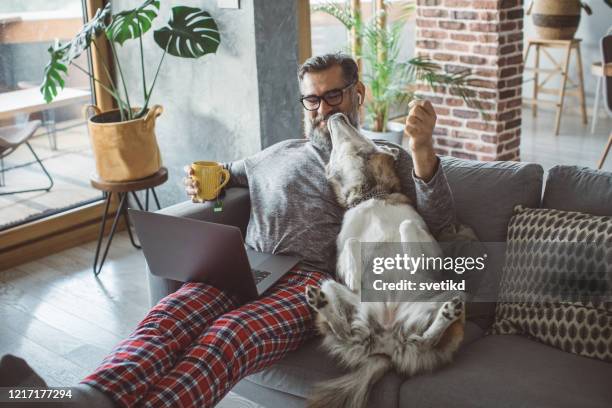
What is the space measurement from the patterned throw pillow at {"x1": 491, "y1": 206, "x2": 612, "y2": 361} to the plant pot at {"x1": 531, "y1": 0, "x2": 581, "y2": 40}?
4.25 metres

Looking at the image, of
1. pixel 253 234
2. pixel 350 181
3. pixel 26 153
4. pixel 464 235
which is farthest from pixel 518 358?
pixel 26 153

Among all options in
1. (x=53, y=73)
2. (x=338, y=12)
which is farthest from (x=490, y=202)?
(x=338, y=12)

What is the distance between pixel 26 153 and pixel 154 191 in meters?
0.67

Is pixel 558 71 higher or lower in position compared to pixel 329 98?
lower

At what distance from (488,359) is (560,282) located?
0.31 meters

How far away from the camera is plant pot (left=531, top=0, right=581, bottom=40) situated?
578 cm

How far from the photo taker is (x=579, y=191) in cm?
212

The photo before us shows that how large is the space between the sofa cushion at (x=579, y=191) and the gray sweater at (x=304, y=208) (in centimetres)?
33

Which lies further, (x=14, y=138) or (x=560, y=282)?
(x=14, y=138)

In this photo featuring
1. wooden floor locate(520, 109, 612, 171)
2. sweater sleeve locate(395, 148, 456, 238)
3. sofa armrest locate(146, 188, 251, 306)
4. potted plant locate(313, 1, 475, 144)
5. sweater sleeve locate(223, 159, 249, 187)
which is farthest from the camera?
wooden floor locate(520, 109, 612, 171)

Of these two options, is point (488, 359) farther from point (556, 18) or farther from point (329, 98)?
point (556, 18)

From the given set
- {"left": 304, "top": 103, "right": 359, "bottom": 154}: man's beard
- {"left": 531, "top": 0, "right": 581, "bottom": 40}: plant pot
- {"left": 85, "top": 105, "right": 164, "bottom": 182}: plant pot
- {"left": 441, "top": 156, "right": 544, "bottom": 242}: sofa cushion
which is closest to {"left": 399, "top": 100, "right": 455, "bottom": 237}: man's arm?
{"left": 441, "top": 156, "right": 544, "bottom": 242}: sofa cushion

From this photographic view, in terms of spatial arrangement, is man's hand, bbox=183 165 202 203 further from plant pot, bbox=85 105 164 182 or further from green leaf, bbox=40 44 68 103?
green leaf, bbox=40 44 68 103

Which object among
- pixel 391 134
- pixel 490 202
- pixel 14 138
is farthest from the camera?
pixel 391 134
